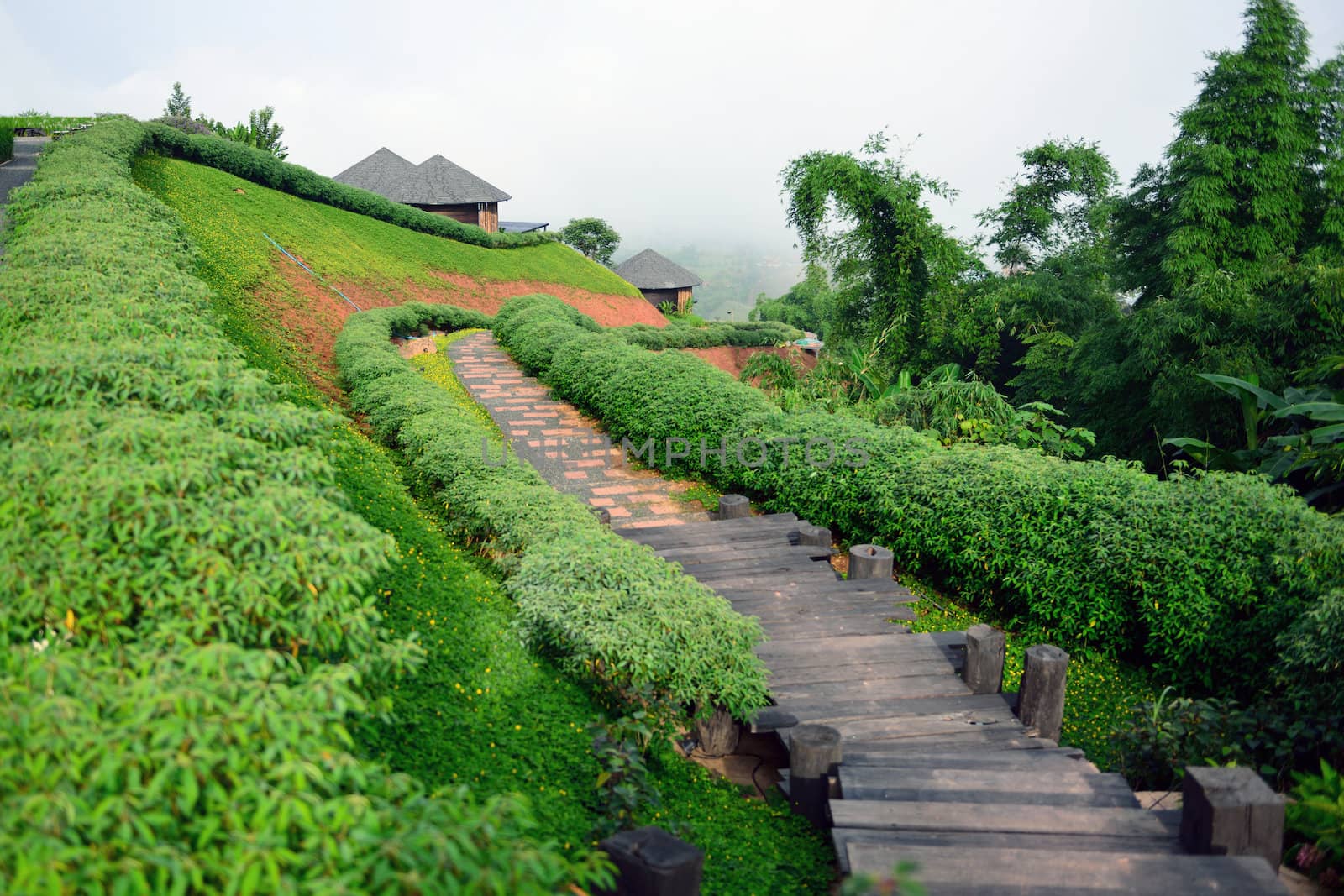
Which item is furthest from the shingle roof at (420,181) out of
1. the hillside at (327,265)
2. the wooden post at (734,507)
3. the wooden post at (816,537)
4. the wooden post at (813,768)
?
the wooden post at (813,768)

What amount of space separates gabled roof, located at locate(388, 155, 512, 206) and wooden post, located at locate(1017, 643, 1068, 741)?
132ft

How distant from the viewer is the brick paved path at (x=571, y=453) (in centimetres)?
1014

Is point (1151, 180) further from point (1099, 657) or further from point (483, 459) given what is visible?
point (483, 459)

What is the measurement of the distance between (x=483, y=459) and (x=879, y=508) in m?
3.91

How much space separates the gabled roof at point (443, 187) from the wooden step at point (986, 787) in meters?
40.9

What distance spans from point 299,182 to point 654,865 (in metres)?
29.3

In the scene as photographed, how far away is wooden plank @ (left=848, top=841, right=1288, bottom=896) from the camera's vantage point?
345cm

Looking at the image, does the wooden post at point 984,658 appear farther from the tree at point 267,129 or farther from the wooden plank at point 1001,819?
the tree at point 267,129

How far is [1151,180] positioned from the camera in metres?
23.3

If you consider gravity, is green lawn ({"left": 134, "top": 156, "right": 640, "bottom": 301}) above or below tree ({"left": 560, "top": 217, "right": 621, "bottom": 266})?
below

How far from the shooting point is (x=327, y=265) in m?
22.6

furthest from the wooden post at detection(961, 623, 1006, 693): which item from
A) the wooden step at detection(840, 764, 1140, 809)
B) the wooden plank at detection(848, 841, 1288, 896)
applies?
the wooden plank at detection(848, 841, 1288, 896)

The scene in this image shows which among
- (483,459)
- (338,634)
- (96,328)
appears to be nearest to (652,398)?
(483,459)

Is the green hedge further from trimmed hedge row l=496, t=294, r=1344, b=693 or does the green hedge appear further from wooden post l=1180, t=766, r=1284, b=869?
wooden post l=1180, t=766, r=1284, b=869
